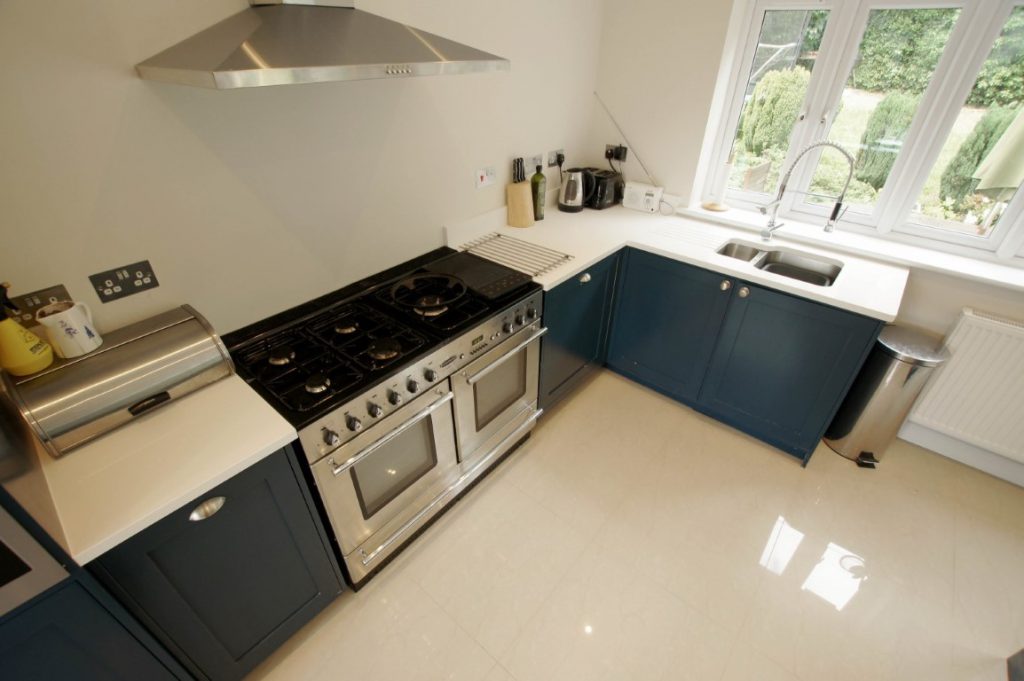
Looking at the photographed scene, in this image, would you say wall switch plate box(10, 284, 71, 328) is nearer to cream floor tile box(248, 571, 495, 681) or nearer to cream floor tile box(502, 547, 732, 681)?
cream floor tile box(248, 571, 495, 681)

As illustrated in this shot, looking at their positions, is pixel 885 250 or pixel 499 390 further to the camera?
pixel 885 250

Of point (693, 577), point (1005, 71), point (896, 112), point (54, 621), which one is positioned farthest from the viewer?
point (896, 112)

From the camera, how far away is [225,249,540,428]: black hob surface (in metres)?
1.29

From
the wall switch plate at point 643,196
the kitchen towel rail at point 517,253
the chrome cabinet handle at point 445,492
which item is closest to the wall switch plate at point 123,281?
the chrome cabinet handle at point 445,492

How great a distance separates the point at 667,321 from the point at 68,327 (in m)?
2.30

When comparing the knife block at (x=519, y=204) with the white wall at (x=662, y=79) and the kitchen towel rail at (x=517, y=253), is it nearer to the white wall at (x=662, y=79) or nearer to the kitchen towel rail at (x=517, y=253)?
the kitchen towel rail at (x=517, y=253)

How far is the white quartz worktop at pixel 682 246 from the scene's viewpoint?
1808 mm

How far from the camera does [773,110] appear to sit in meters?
2.37

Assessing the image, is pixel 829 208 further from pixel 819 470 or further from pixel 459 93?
pixel 459 93

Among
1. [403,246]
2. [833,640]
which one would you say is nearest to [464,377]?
[403,246]

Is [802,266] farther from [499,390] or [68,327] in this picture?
[68,327]

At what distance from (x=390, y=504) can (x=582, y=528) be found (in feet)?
2.73

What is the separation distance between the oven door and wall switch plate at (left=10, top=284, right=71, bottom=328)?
3.74 ft

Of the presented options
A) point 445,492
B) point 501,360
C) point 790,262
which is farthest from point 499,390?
point 790,262
